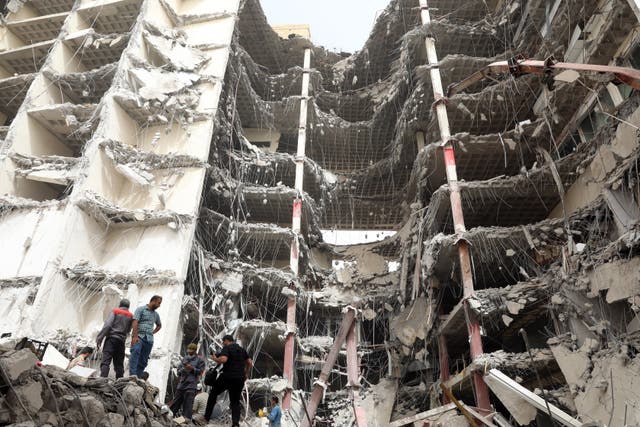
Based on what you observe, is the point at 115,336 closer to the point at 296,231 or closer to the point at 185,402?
the point at 185,402

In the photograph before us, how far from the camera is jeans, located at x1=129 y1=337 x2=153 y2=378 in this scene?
9.01 m

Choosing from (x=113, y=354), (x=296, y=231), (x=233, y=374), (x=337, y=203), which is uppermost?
(x=337, y=203)

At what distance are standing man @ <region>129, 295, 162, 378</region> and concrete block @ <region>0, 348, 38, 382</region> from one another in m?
3.23

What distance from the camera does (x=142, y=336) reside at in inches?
359

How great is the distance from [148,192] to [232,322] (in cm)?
575

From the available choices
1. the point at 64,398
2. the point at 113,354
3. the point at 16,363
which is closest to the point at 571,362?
the point at 113,354

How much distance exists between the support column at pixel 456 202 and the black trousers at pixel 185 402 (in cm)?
631

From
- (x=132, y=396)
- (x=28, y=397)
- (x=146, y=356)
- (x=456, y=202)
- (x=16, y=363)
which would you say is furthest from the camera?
(x=456, y=202)

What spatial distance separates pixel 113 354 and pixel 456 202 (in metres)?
12.3

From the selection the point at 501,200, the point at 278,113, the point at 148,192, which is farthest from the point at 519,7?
the point at 148,192

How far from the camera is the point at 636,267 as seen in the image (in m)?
9.97

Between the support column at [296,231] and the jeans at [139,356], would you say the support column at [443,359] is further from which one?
the jeans at [139,356]

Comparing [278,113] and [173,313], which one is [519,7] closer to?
[278,113]

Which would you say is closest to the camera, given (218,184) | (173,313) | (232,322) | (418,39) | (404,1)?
(173,313)
